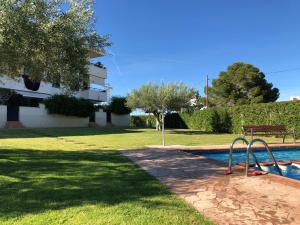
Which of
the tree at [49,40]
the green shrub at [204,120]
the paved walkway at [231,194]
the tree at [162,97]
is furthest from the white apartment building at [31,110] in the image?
the paved walkway at [231,194]

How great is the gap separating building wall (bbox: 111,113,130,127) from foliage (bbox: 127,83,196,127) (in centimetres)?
1740

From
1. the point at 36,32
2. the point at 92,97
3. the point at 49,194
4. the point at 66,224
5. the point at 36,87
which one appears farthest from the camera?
the point at 92,97

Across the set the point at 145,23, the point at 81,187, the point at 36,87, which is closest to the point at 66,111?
the point at 36,87

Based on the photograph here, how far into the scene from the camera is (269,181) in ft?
20.8

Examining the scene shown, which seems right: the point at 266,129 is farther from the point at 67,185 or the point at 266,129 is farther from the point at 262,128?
the point at 67,185

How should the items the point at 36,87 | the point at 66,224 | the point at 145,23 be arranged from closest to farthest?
the point at 66,224, the point at 145,23, the point at 36,87

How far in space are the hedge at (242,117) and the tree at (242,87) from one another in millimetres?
7883

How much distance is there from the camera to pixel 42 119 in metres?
34.4

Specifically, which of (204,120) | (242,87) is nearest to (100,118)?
(204,120)

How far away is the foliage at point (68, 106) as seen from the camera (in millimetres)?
34688

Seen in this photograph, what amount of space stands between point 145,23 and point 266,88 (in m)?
23.0

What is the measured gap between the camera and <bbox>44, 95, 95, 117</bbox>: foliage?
34.7 metres

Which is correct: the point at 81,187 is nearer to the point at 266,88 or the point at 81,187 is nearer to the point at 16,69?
the point at 16,69

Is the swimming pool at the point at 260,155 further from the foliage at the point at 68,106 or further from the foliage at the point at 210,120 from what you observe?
the foliage at the point at 68,106
